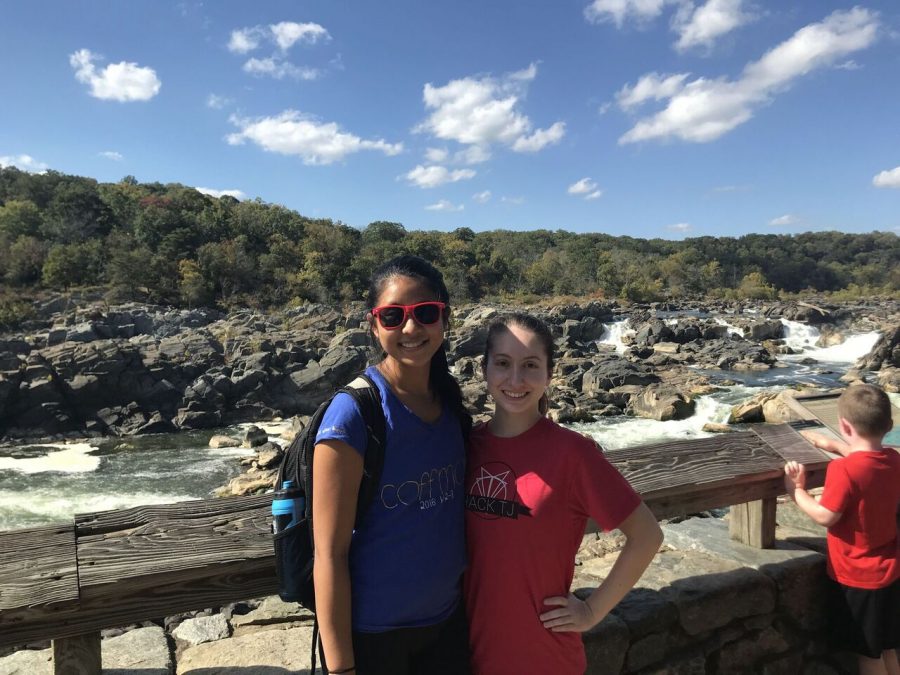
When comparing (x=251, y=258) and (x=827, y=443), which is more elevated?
(x=251, y=258)

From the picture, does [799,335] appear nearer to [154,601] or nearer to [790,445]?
[790,445]

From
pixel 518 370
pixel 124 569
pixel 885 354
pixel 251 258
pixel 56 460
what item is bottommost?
pixel 56 460

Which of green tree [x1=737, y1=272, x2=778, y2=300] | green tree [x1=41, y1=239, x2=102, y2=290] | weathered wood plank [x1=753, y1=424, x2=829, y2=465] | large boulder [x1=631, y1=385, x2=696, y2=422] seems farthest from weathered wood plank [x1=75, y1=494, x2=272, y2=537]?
green tree [x1=737, y1=272, x2=778, y2=300]

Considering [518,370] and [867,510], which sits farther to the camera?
[867,510]

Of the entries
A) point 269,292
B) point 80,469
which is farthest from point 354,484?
point 269,292

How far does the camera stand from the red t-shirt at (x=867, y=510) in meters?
2.27

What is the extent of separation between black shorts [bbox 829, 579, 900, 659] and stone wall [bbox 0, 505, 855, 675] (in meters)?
0.21

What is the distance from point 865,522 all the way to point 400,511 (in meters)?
1.98

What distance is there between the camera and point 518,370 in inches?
65.7

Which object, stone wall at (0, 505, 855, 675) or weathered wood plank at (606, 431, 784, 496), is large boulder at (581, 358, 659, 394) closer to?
stone wall at (0, 505, 855, 675)

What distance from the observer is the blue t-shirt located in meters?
1.43

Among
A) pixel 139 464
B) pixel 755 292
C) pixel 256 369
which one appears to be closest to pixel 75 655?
pixel 139 464

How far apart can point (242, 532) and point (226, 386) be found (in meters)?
23.8

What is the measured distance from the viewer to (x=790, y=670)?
2641mm
